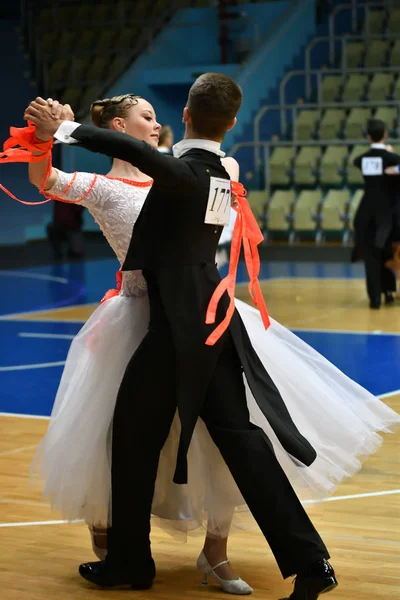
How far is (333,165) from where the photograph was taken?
1788 centimetres

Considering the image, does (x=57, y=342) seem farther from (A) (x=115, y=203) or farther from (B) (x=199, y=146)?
(B) (x=199, y=146)

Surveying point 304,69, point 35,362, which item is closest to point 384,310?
point 35,362

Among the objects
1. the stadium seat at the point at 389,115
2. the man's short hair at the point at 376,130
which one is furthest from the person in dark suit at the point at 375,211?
the stadium seat at the point at 389,115

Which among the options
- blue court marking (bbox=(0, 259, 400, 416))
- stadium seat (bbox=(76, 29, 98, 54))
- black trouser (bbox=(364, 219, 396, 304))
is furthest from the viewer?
stadium seat (bbox=(76, 29, 98, 54))

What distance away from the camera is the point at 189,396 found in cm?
337

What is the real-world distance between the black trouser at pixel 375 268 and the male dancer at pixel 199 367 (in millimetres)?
7936

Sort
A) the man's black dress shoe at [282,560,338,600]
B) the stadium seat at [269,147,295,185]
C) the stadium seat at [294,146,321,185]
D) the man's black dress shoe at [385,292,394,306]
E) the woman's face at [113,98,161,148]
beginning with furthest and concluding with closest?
the stadium seat at [269,147,295,185] → the stadium seat at [294,146,321,185] → the man's black dress shoe at [385,292,394,306] → the woman's face at [113,98,161,148] → the man's black dress shoe at [282,560,338,600]

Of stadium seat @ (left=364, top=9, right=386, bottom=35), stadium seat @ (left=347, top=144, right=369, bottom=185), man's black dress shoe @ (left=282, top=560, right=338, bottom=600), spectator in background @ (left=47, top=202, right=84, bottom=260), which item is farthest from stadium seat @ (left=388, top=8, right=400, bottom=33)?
man's black dress shoe @ (left=282, top=560, right=338, bottom=600)

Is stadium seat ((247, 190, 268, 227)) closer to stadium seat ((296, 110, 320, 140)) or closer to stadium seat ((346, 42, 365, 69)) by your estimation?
stadium seat ((296, 110, 320, 140))

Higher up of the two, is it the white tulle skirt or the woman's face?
the woman's face

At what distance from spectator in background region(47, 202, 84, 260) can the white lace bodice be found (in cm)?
1333

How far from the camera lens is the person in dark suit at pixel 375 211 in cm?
1134

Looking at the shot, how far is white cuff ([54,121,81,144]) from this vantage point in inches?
124

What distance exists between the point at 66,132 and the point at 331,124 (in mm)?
15750
